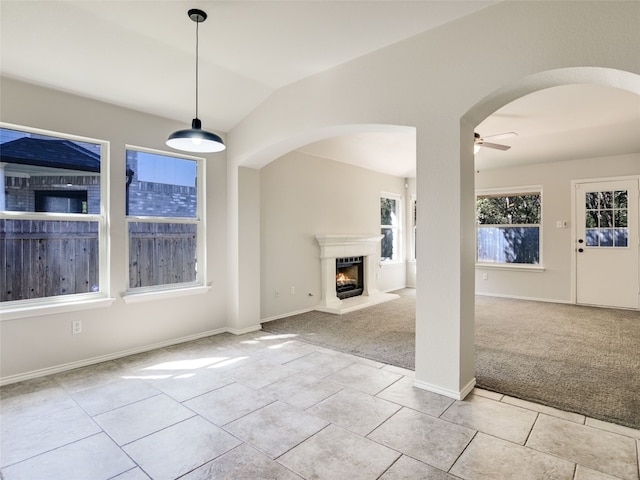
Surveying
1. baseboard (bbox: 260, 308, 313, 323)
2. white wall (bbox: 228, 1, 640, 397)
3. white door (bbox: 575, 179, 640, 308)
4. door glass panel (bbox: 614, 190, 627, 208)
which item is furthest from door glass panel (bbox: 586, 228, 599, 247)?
baseboard (bbox: 260, 308, 313, 323)

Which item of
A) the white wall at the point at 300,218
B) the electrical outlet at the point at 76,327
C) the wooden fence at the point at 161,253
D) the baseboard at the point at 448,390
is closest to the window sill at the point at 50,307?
the electrical outlet at the point at 76,327

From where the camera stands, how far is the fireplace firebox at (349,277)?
6.50 metres

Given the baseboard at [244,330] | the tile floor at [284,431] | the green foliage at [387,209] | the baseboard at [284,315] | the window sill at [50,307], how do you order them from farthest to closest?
the green foliage at [387,209] < the baseboard at [284,315] < the baseboard at [244,330] < the window sill at [50,307] < the tile floor at [284,431]

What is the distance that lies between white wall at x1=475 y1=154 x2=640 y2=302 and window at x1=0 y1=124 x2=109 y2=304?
22.2 ft

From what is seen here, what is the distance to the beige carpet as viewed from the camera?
276 centimetres

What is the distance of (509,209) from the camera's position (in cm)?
695

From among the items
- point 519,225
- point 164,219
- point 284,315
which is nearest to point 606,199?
point 519,225

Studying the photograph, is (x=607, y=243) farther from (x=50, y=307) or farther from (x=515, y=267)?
(x=50, y=307)

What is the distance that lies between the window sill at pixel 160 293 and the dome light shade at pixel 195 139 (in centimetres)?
190

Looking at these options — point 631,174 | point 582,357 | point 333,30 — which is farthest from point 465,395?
point 631,174

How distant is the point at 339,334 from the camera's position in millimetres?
4477

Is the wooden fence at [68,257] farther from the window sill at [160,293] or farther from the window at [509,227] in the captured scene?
the window at [509,227]

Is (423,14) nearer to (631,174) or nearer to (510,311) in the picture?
(510,311)

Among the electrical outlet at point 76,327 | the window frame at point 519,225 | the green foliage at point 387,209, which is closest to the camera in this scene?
the electrical outlet at point 76,327
